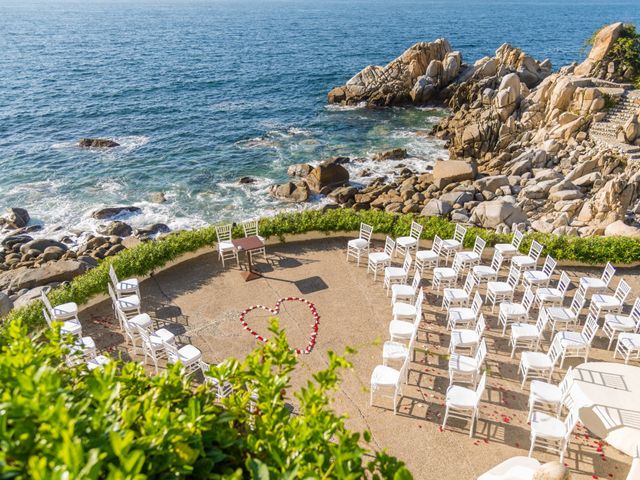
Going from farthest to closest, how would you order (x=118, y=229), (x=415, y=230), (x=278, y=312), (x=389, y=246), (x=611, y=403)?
1. (x=118, y=229)
2. (x=415, y=230)
3. (x=389, y=246)
4. (x=278, y=312)
5. (x=611, y=403)

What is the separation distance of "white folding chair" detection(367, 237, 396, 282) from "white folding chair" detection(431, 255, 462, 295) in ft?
5.57

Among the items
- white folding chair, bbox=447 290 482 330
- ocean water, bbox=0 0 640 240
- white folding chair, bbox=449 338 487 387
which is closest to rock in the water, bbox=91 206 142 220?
ocean water, bbox=0 0 640 240

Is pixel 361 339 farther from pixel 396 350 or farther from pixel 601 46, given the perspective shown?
pixel 601 46

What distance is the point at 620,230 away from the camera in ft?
→ 67.3

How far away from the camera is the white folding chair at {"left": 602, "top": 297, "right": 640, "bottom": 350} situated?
13.2m

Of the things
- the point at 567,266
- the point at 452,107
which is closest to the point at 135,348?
the point at 567,266

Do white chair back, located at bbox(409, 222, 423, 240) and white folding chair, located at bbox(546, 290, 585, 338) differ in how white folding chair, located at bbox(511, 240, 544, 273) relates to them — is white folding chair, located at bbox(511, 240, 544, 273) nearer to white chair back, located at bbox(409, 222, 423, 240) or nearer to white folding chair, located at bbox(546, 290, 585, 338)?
white folding chair, located at bbox(546, 290, 585, 338)

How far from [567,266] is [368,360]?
895cm

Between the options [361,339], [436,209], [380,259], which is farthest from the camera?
[436,209]

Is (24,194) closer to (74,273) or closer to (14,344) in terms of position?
(74,273)

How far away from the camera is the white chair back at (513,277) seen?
15184 mm

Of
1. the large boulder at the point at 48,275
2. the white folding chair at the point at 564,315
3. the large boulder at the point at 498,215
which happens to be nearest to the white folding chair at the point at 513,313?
the white folding chair at the point at 564,315

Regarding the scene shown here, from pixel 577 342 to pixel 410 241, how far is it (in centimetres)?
657

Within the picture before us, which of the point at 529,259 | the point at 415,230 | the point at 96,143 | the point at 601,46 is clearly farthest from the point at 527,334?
the point at 96,143
